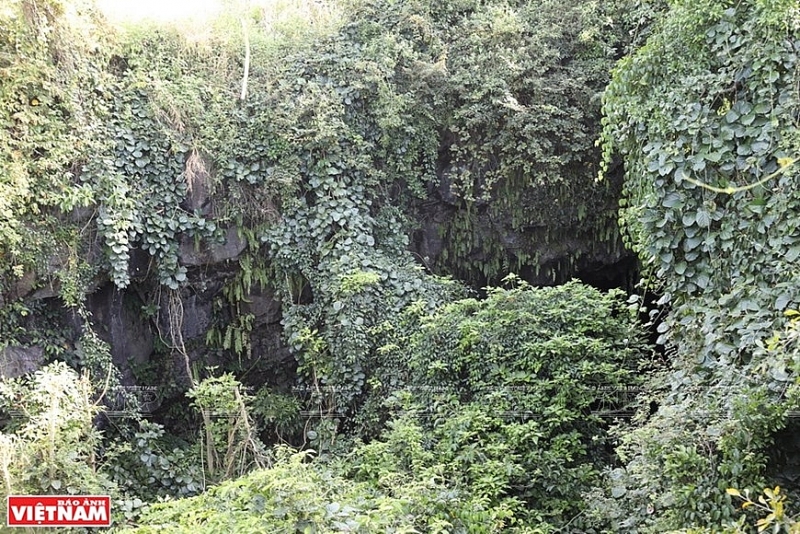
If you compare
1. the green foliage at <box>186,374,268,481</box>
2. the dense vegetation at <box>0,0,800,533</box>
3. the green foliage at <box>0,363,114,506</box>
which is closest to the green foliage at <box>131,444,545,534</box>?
the dense vegetation at <box>0,0,800,533</box>

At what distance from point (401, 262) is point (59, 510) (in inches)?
138

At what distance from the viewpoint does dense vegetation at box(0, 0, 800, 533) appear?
3551mm

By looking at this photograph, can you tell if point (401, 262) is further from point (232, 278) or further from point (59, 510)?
point (59, 510)

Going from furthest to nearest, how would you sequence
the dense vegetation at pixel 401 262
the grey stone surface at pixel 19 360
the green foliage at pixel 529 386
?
1. the grey stone surface at pixel 19 360
2. the green foliage at pixel 529 386
3. the dense vegetation at pixel 401 262

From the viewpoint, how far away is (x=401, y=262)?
6344mm

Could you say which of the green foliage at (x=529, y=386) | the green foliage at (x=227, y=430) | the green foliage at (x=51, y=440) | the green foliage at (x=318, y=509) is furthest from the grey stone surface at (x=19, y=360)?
the green foliage at (x=529, y=386)

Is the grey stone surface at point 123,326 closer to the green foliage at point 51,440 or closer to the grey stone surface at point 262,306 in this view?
the grey stone surface at point 262,306

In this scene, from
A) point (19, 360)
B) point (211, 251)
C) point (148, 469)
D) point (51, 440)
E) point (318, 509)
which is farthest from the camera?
point (211, 251)

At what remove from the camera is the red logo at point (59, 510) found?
12.6 feet

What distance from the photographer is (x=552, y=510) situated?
4.41 metres

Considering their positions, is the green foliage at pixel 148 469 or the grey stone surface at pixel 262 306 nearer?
the green foliage at pixel 148 469

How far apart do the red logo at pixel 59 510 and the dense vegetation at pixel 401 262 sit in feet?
0.35

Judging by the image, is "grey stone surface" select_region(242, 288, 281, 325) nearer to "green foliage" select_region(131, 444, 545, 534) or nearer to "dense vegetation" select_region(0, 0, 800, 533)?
"dense vegetation" select_region(0, 0, 800, 533)

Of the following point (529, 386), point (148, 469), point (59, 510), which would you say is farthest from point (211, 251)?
point (529, 386)
